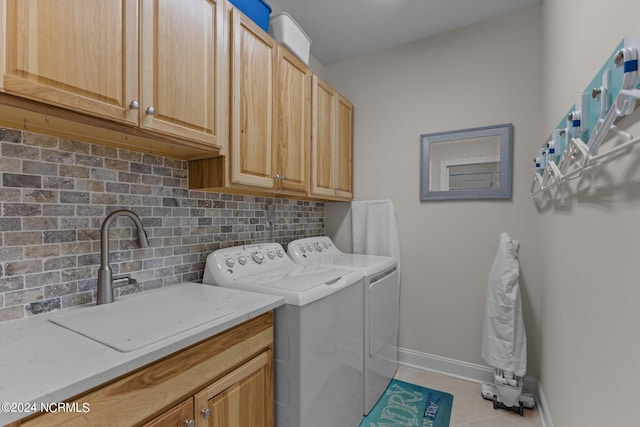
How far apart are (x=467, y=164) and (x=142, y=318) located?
228 cm

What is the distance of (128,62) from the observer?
3.40 feet

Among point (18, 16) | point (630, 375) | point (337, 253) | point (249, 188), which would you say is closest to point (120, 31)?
point (18, 16)

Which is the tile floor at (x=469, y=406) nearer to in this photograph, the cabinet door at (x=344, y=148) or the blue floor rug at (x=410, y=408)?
the blue floor rug at (x=410, y=408)

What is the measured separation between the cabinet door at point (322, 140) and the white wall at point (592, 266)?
1.38 metres

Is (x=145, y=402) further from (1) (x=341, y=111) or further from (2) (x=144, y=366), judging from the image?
(1) (x=341, y=111)

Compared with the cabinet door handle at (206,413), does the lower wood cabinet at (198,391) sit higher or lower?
higher

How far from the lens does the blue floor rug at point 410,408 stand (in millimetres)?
1836

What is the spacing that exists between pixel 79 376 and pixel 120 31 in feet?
3.45

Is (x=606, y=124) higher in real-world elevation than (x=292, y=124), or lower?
lower

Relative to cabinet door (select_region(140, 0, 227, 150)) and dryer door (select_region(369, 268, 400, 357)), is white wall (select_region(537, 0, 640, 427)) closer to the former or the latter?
dryer door (select_region(369, 268, 400, 357))

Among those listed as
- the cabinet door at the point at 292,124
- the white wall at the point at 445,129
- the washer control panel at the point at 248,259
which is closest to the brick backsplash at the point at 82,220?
the washer control panel at the point at 248,259

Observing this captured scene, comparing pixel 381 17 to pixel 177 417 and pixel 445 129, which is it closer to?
pixel 445 129

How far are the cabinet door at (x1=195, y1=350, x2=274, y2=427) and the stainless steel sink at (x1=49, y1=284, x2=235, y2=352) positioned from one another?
0.22 m

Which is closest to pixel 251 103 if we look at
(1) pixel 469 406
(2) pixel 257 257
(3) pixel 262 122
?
(3) pixel 262 122
